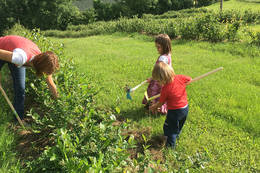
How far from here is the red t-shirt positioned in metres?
2.65

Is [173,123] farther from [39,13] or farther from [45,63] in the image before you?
[39,13]

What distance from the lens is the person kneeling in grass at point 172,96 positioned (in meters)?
2.58

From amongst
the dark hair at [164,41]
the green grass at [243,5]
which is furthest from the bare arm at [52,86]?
the green grass at [243,5]

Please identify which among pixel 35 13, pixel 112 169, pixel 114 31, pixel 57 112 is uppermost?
pixel 35 13

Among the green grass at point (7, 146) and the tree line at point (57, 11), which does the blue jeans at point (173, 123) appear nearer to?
the green grass at point (7, 146)

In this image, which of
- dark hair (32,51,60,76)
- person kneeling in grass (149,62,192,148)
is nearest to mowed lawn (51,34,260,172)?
person kneeling in grass (149,62,192,148)

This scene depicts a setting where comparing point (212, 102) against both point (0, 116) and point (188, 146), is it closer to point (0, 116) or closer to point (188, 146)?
point (188, 146)

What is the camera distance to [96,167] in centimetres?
155

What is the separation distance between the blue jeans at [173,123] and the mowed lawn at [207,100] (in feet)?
0.62

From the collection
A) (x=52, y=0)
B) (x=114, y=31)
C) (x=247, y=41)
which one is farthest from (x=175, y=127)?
(x=52, y=0)

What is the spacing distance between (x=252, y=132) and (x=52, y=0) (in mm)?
33813

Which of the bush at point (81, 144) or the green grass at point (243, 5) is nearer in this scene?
the bush at point (81, 144)

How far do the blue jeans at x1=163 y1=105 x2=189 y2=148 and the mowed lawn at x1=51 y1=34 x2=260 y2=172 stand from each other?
0.19 m

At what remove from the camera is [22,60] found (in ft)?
8.53
